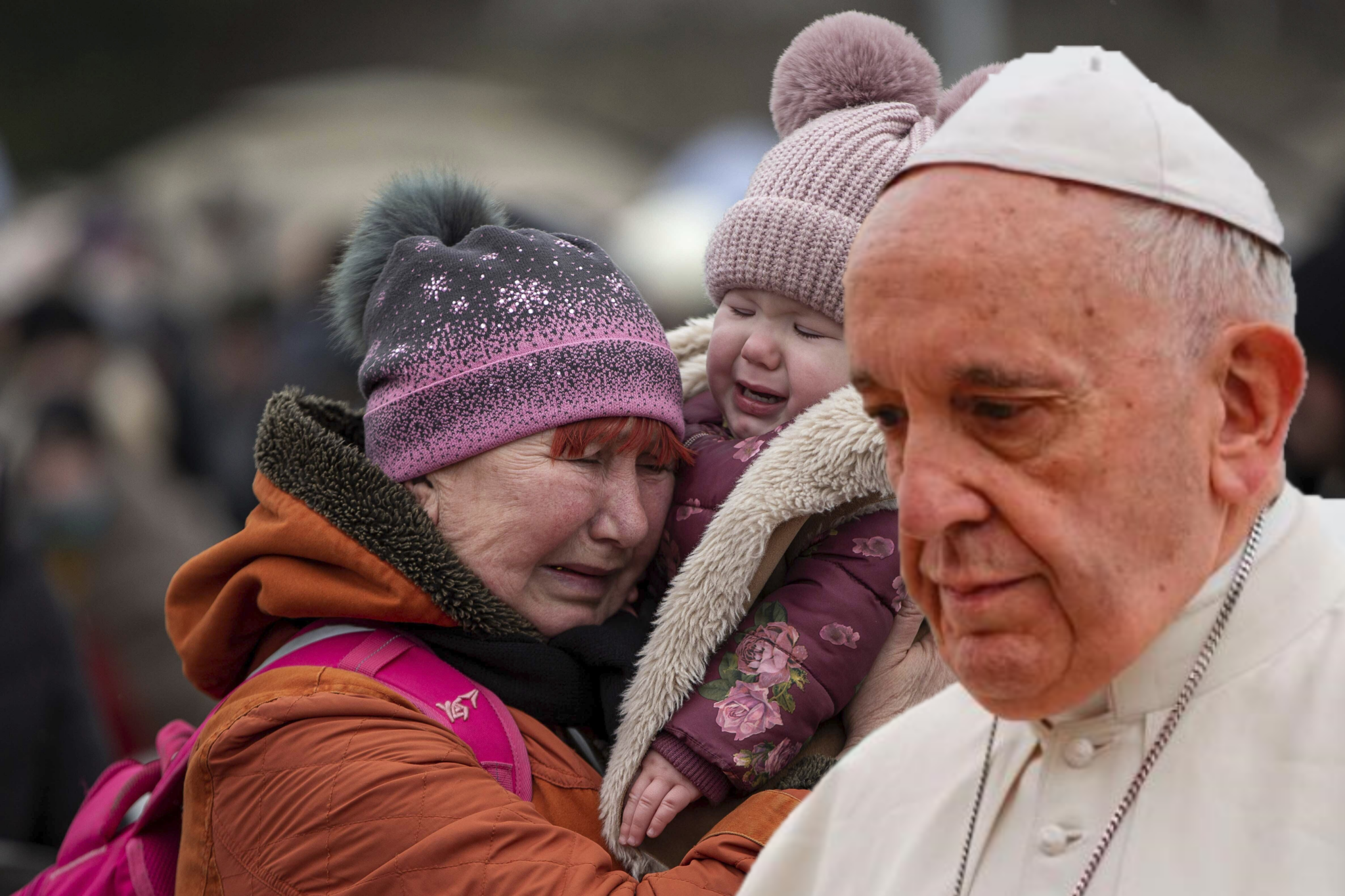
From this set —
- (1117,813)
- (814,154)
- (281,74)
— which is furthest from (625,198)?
(1117,813)

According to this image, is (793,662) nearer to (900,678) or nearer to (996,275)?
(900,678)

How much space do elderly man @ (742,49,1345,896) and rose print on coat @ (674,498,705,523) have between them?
128 centimetres

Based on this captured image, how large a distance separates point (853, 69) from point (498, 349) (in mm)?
882

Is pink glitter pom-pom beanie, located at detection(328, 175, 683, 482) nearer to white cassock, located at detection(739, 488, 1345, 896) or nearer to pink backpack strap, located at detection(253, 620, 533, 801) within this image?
pink backpack strap, located at detection(253, 620, 533, 801)

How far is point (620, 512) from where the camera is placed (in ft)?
10.1

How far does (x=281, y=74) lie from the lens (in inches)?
941

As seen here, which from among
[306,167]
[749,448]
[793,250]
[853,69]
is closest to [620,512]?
[749,448]

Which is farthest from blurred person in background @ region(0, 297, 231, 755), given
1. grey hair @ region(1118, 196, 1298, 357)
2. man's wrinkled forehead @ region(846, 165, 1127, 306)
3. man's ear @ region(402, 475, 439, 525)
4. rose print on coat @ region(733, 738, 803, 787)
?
grey hair @ region(1118, 196, 1298, 357)

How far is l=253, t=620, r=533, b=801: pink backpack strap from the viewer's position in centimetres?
290

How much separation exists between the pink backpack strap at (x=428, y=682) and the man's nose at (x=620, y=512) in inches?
14.2

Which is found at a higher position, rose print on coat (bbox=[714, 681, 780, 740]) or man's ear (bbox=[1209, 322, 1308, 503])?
man's ear (bbox=[1209, 322, 1308, 503])

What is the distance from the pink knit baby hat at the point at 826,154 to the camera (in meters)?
3.11

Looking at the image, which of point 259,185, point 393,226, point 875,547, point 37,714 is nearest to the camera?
point 875,547

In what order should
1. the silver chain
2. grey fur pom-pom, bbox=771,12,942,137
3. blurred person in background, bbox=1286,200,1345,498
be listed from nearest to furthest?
the silver chain, grey fur pom-pom, bbox=771,12,942,137, blurred person in background, bbox=1286,200,1345,498
